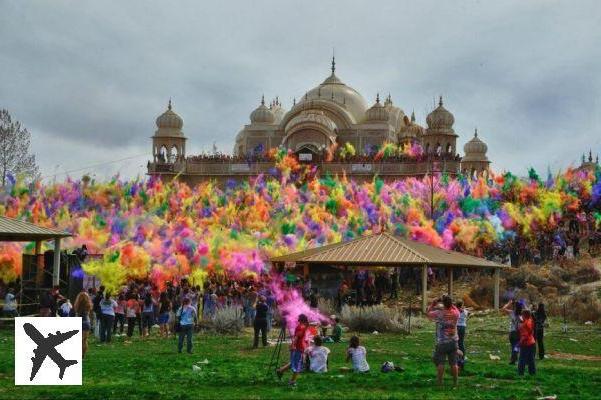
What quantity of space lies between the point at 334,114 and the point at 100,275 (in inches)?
1776

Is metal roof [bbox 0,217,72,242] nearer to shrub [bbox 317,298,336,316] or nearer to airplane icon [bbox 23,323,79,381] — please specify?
shrub [bbox 317,298,336,316]

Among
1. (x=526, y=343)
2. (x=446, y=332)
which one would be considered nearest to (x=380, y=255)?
(x=526, y=343)

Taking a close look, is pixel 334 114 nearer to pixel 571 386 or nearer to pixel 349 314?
pixel 349 314

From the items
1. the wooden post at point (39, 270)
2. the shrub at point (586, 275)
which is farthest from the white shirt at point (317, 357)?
the shrub at point (586, 275)

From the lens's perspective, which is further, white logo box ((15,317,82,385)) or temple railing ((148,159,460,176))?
temple railing ((148,159,460,176))

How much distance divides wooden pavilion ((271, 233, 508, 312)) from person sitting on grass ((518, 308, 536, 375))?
12.9 meters

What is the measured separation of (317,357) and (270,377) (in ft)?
3.24

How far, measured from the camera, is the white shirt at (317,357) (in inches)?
583

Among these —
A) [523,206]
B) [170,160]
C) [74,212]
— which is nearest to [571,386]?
[523,206]

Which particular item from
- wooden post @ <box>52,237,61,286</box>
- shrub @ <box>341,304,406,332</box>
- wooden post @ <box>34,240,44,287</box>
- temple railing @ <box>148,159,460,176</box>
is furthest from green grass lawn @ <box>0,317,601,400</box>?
temple railing @ <box>148,159,460,176</box>

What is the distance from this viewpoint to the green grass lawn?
12.4 metres

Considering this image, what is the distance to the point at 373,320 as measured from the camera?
24.5 meters

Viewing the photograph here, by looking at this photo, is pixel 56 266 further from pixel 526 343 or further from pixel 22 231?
pixel 526 343

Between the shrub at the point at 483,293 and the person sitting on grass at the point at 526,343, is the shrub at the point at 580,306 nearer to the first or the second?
the shrub at the point at 483,293
